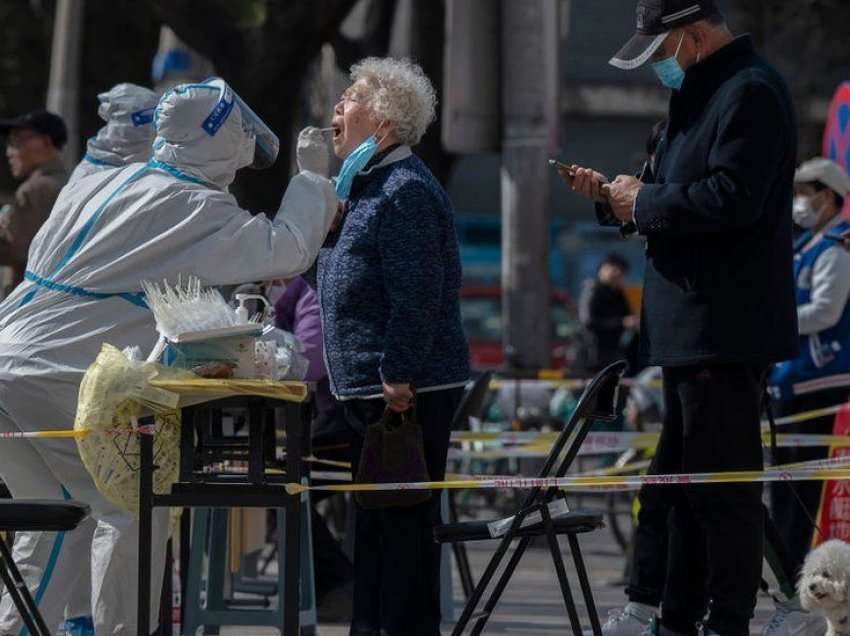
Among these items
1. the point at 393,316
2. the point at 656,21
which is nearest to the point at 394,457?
the point at 393,316

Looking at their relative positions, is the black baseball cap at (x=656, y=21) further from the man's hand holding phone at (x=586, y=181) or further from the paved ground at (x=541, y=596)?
the paved ground at (x=541, y=596)

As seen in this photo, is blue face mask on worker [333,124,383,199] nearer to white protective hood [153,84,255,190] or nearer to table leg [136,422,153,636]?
white protective hood [153,84,255,190]

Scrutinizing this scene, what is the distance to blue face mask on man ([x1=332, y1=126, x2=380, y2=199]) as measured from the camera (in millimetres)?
7207

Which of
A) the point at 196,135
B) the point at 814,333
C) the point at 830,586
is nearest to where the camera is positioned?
the point at 196,135

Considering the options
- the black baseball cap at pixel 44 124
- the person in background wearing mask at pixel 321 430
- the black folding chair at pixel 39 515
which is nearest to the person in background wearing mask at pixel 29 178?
the black baseball cap at pixel 44 124

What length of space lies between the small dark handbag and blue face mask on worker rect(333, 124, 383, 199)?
2.62ft

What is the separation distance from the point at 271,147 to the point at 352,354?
0.73 metres

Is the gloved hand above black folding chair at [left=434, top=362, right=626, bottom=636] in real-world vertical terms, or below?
above

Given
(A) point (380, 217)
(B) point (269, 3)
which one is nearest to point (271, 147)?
(A) point (380, 217)

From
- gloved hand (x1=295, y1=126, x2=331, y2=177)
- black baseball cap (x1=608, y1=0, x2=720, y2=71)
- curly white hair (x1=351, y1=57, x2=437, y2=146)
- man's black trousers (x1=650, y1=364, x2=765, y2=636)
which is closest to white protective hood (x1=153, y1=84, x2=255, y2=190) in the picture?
gloved hand (x1=295, y1=126, x2=331, y2=177)

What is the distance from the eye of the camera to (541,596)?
1032cm

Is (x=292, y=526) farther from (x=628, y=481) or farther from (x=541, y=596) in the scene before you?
(x=541, y=596)

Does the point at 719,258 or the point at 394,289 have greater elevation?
the point at 719,258

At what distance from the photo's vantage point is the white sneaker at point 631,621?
699 centimetres
